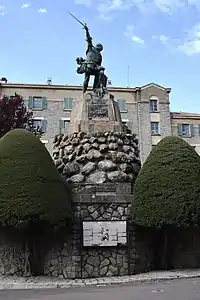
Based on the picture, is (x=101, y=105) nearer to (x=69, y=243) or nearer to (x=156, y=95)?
(x=69, y=243)

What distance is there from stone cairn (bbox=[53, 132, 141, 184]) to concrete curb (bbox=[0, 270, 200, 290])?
10.6 feet

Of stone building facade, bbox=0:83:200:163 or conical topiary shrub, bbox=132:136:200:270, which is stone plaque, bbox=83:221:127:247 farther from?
stone building facade, bbox=0:83:200:163

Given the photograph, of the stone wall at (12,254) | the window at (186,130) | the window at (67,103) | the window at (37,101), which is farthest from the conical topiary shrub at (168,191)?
the window at (186,130)

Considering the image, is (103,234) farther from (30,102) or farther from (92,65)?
(30,102)

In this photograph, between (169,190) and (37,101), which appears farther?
(37,101)

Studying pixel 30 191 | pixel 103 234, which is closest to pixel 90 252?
pixel 103 234

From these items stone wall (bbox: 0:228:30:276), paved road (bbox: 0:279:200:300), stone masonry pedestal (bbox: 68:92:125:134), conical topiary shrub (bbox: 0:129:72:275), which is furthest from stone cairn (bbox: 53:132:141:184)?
paved road (bbox: 0:279:200:300)

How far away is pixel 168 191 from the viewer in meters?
12.2

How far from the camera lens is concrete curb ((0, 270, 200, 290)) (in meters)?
10.3

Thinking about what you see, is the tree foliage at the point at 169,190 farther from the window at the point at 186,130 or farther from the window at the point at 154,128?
the window at the point at 186,130

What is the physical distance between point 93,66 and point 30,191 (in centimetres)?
625

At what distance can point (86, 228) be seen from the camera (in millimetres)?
11914

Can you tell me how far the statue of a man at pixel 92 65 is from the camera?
1557 centimetres

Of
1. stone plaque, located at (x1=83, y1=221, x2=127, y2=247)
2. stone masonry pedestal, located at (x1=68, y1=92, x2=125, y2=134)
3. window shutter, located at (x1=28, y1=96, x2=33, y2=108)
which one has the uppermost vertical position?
window shutter, located at (x1=28, y1=96, x2=33, y2=108)
